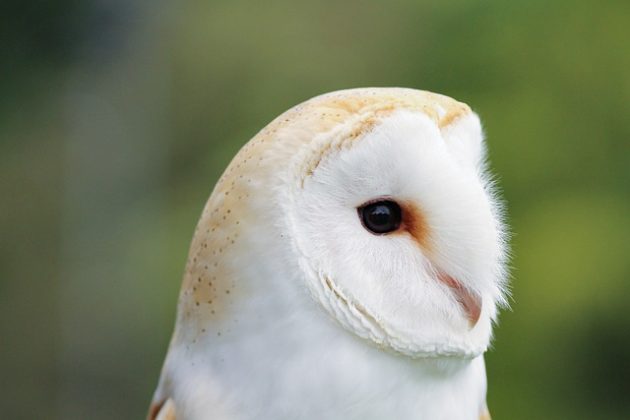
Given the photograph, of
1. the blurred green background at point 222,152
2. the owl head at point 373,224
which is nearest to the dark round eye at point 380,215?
the owl head at point 373,224

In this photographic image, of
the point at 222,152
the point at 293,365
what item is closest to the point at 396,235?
the point at 293,365

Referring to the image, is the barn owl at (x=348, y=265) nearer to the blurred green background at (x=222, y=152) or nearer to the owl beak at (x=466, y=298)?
the owl beak at (x=466, y=298)

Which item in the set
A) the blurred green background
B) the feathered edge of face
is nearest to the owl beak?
the feathered edge of face

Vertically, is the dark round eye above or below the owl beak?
above

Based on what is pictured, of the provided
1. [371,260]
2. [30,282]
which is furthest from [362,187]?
[30,282]

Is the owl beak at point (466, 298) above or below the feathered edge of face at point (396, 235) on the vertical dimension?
below

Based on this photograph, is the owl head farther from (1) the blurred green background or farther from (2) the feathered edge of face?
(1) the blurred green background

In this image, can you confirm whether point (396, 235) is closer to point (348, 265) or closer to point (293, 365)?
point (348, 265)
